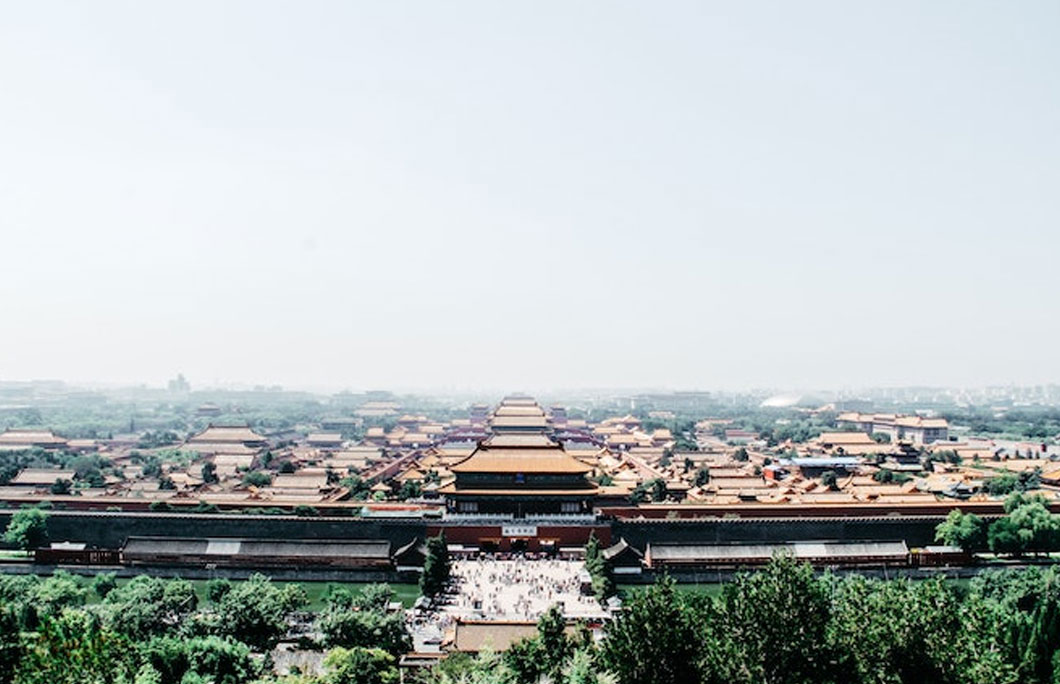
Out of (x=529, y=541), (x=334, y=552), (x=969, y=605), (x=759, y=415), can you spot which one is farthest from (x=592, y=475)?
(x=759, y=415)

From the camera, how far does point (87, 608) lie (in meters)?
22.6

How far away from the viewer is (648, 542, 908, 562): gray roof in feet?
102

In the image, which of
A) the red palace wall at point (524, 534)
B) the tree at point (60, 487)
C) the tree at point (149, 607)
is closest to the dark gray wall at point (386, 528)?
the red palace wall at point (524, 534)

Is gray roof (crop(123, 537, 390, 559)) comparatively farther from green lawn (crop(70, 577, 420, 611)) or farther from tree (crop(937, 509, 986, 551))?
tree (crop(937, 509, 986, 551))

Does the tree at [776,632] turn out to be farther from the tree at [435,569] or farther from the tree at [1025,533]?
the tree at [1025,533]

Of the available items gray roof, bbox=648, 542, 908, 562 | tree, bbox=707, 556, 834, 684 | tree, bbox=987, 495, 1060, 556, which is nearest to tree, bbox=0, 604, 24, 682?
tree, bbox=707, 556, 834, 684

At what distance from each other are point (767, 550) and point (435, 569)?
11.7 metres

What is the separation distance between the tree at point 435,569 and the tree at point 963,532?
17.7m

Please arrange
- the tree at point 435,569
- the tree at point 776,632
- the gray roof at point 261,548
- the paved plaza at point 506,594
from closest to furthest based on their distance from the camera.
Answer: the tree at point 776,632 < the paved plaza at point 506,594 < the tree at point 435,569 < the gray roof at point 261,548

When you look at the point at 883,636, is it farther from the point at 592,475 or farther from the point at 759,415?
the point at 759,415

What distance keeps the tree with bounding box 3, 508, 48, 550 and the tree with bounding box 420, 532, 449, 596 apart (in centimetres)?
1448

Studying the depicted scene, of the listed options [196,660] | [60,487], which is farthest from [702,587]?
[60,487]

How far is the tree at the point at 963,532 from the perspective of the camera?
31.5 m

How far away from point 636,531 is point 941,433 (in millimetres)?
57188
